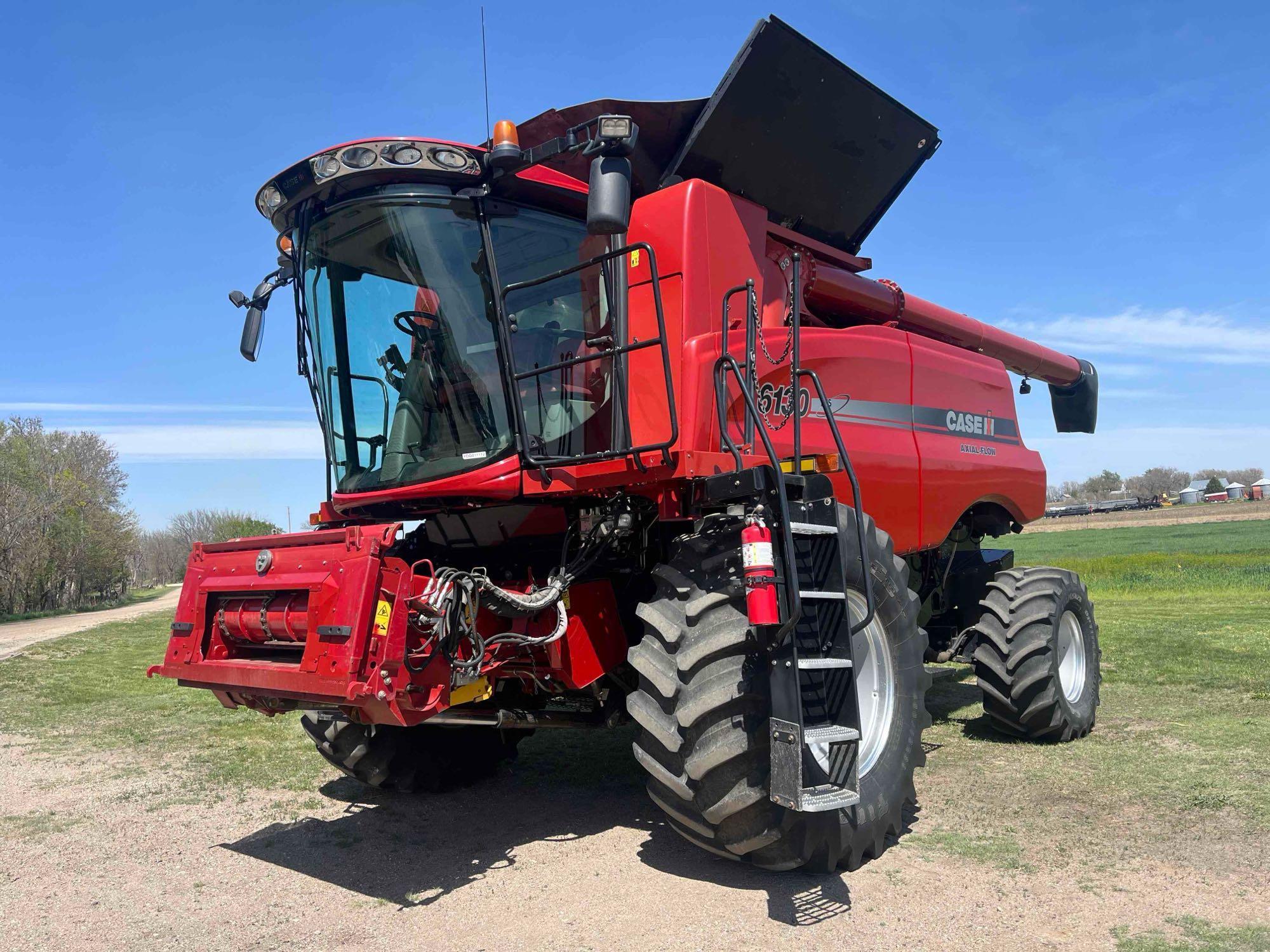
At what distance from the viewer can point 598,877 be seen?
13.7 feet

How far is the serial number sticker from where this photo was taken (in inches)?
149

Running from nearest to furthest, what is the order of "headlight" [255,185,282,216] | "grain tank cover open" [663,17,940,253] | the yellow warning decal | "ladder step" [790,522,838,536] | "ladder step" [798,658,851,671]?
1. "ladder step" [798,658,851,671]
2. "ladder step" [790,522,838,536]
3. the yellow warning decal
4. "headlight" [255,185,282,216]
5. "grain tank cover open" [663,17,940,253]

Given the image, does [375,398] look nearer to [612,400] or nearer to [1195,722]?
[612,400]

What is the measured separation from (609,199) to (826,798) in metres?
2.56

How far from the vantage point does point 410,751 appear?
5.59m

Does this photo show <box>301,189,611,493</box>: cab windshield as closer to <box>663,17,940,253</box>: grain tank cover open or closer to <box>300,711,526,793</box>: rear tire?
<box>663,17,940,253</box>: grain tank cover open

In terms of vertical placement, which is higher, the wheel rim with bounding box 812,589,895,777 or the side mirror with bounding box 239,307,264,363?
the side mirror with bounding box 239,307,264,363

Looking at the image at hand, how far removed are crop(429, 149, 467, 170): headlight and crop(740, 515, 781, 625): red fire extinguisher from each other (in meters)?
2.21

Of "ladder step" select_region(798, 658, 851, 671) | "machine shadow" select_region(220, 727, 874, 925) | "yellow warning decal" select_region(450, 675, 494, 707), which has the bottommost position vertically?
"machine shadow" select_region(220, 727, 874, 925)

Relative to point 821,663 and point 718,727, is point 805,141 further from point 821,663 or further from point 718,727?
point 718,727

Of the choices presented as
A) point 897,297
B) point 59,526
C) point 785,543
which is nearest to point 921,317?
point 897,297

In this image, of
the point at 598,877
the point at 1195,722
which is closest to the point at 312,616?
the point at 598,877

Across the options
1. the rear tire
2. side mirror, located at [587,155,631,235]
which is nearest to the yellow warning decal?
the rear tire

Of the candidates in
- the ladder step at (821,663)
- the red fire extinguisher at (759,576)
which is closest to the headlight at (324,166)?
the red fire extinguisher at (759,576)
